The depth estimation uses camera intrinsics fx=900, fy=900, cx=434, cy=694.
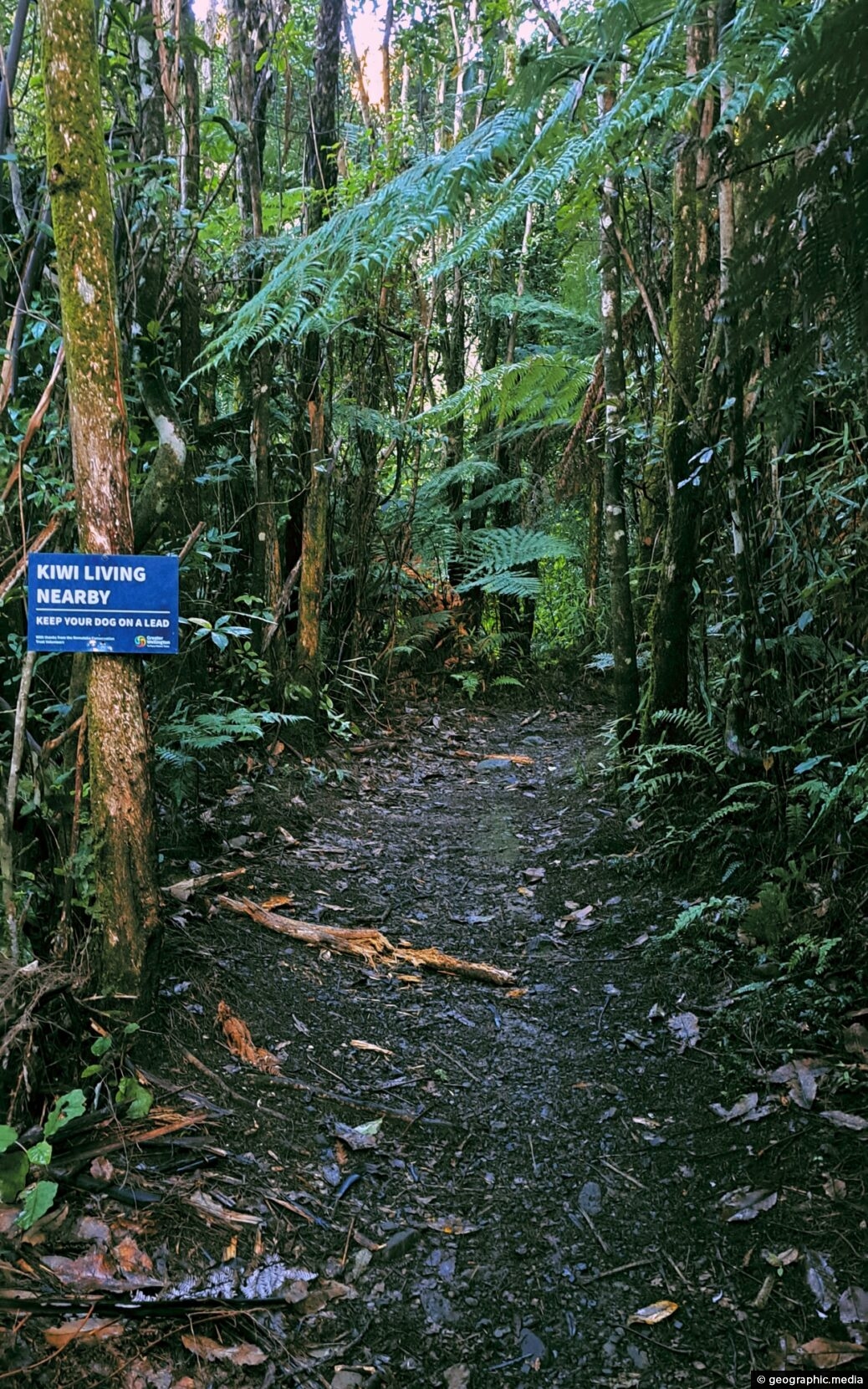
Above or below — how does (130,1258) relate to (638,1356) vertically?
above

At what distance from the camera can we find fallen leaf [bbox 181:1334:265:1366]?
6.51 ft

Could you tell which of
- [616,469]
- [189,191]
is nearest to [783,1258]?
[616,469]

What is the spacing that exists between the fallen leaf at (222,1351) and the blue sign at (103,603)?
67.1 inches

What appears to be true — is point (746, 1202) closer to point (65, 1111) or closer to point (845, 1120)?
point (845, 1120)

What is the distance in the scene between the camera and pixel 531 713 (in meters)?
8.66

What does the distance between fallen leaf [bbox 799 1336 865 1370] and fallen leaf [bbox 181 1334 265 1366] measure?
1.22 m

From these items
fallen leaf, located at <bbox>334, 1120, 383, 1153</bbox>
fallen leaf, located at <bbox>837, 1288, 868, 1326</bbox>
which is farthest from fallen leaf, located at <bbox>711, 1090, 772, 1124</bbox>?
fallen leaf, located at <bbox>334, 1120, 383, 1153</bbox>

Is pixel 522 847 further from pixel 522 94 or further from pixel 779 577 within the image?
pixel 522 94

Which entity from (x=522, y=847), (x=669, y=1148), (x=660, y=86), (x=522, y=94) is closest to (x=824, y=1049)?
(x=669, y=1148)

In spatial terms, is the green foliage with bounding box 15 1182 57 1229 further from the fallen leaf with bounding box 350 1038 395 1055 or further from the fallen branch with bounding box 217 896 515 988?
the fallen branch with bounding box 217 896 515 988

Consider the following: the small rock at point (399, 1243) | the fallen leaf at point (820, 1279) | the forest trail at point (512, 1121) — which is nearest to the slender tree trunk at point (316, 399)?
the forest trail at point (512, 1121)

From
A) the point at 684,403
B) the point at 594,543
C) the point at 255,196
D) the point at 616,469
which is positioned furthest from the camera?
the point at 594,543

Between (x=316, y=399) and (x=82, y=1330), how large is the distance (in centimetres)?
567

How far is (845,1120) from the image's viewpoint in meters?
2.62
